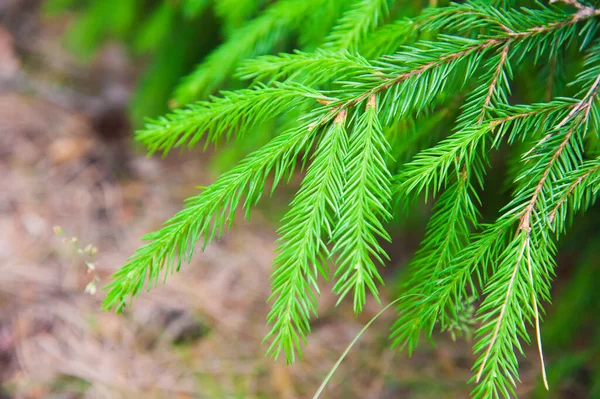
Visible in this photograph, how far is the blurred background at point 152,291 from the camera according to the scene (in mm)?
1579

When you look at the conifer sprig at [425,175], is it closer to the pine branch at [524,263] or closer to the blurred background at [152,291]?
the pine branch at [524,263]

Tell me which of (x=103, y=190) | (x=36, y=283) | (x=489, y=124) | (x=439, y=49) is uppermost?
(x=439, y=49)

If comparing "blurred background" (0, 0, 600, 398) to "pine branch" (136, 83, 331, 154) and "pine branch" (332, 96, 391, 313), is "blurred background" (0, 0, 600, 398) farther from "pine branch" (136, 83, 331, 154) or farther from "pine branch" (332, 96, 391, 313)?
"pine branch" (332, 96, 391, 313)

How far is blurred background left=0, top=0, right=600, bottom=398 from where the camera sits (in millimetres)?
1579

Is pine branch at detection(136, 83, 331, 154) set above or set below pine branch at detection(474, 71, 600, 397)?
above

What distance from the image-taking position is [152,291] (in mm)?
1883

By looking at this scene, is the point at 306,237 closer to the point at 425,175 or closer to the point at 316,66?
the point at 425,175

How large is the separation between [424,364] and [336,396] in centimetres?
38

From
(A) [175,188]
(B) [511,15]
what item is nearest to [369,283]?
(B) [511,15]

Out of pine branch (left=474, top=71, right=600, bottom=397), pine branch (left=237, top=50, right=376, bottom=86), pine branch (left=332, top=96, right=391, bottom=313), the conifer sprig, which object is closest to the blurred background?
pine branch (left=237, top=50, right=376, bottom=86)

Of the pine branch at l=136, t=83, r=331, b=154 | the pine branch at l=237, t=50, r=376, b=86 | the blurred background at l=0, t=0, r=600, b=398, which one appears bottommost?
the blurred background at l=0, t=0, r=600, b=398

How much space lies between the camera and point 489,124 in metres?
0.69

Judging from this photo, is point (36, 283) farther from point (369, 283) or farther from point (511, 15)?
point (511, 15)

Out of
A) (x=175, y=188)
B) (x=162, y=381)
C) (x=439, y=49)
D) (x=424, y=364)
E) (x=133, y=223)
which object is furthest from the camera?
(x=175, y=188)
